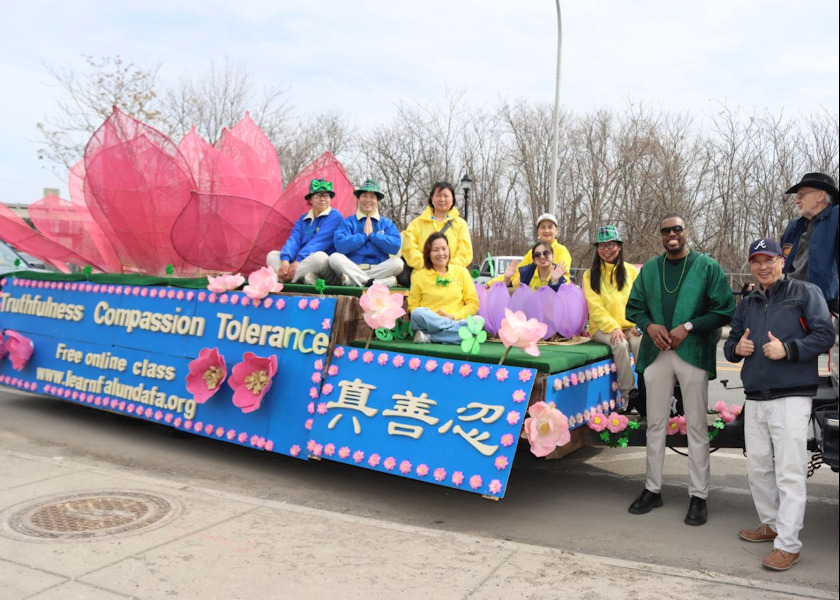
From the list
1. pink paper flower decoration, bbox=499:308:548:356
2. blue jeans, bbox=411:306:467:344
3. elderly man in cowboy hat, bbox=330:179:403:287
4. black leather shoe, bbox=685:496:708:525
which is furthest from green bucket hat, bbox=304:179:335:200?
black leather shoe, bbox=685:496:708:525

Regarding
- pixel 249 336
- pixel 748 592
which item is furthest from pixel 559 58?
pixel 748 592

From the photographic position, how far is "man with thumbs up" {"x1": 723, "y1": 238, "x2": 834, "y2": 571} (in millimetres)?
3799

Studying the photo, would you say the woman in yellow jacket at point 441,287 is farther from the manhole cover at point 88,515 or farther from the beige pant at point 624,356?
the manhole cover at point 88,515

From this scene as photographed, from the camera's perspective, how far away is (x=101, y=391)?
6.81 meters

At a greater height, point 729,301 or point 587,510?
point 729,301

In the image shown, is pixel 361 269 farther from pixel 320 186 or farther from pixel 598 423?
pixel 598 423

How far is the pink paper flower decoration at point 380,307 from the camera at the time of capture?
5016 millimetres

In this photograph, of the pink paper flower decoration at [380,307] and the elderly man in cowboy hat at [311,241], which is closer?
the pink paper flower decoration at [380,307]

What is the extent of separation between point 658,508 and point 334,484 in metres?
2.33

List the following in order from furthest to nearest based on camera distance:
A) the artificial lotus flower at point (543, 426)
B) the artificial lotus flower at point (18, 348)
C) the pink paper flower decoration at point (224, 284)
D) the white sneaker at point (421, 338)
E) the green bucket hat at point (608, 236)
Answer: the artificial lotus flower at point (18, 348) → the pink paper flower decoration at point (224, 284) → the green bucket hat at point (608, 236) → the white sneaker at point (421, 338) → the artificial lotus flower at point (543, 426)

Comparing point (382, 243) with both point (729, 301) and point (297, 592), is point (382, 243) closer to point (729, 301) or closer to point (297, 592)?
point (729, 301)

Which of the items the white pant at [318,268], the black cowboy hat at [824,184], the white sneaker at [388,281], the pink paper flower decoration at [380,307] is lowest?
the pink paper flower decoration at [380,307]

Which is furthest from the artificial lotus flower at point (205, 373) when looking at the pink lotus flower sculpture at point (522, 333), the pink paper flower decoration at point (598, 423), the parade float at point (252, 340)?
the pink paper flower decoration at point (598, 423)

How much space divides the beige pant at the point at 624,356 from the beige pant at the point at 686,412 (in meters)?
0.58
